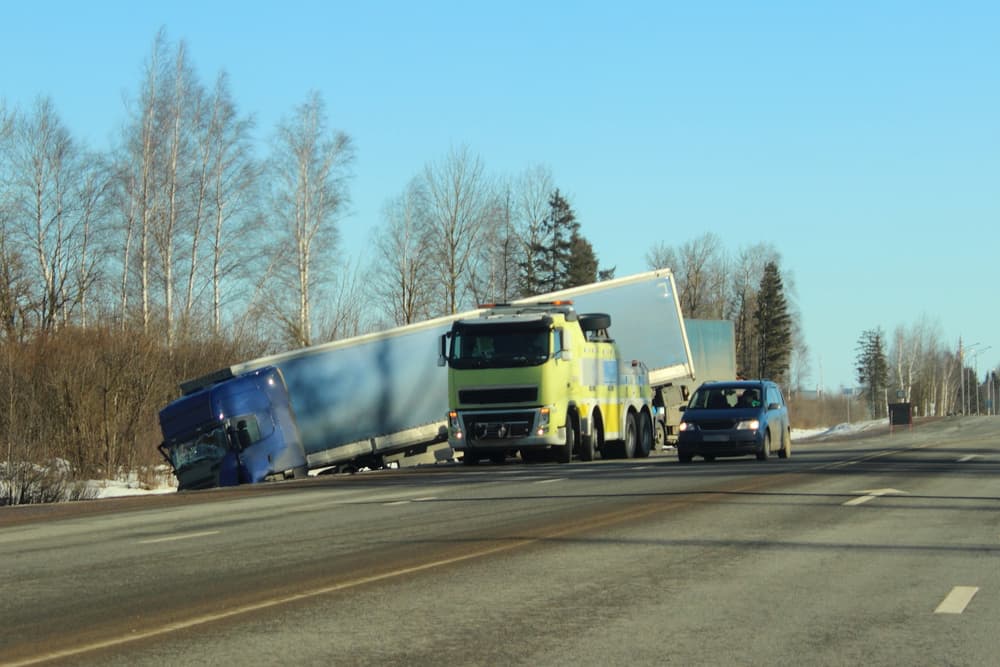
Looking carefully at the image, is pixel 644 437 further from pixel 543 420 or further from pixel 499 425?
pixel 499 425

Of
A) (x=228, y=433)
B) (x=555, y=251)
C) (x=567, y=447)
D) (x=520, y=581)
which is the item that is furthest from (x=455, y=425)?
(x=555, y=251)

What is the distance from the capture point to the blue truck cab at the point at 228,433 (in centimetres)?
2962

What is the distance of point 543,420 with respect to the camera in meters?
31.4

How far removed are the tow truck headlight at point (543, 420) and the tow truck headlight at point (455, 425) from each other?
5.73ft

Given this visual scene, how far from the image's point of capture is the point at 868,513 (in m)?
16.5

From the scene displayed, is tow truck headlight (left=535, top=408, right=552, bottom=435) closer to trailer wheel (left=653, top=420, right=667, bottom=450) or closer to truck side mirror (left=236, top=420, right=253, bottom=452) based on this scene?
truck side mirror (left=236, top=420, right=253, bottom=452)

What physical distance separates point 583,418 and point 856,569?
21861mm

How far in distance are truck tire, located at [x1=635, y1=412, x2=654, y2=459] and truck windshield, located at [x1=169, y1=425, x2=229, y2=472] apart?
12.0m

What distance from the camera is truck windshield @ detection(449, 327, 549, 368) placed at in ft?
104

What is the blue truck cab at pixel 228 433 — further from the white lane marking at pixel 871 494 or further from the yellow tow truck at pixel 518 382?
the white lane marking at pixel 871 494

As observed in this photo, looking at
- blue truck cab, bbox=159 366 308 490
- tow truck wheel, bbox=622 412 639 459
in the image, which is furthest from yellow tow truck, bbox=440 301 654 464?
blue truck cab, bbox=159 366 308 490

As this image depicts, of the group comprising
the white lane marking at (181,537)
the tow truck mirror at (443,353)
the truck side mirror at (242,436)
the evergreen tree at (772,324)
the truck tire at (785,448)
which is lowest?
the white lane marking at (181,537)

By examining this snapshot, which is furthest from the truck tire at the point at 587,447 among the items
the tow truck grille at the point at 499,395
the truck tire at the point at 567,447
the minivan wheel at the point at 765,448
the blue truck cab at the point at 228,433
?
the blue truck cab at the point at 228,433

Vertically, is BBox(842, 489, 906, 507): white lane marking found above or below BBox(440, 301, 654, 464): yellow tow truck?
below
